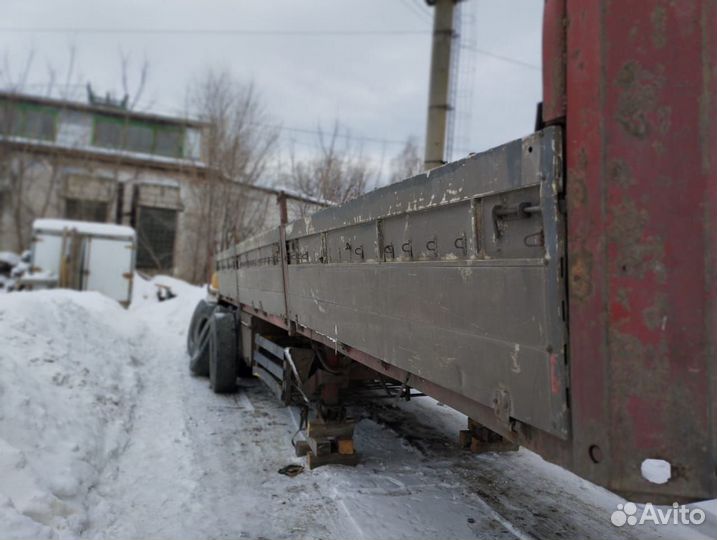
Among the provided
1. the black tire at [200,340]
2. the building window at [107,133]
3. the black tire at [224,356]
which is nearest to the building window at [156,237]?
the building window at [107,133]

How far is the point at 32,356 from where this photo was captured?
5.76 m

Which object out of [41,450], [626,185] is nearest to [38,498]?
[41,450]

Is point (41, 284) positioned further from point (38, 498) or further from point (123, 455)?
point (38, 498)

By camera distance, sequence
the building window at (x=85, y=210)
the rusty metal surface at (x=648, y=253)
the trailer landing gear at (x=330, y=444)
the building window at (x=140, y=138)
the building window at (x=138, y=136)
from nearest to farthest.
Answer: the rusty metal surface at (x=648, y=253)
the trailer landing gear at (x=330, y=444)
the building window at (x=85, y=210)
the building window at (x=138, y=136)
the building window at (x=140, y=138)

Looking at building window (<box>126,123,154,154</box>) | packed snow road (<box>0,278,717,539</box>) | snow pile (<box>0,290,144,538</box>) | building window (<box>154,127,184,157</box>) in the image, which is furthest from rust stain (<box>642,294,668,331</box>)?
building window (<box>126,123,154,154</box>)

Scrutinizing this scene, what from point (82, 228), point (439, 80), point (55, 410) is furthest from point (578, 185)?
point (82, 228)

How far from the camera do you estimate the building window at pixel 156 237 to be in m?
25.1

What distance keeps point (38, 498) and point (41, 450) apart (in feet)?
2.66

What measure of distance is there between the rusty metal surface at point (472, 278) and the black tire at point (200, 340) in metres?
5.38

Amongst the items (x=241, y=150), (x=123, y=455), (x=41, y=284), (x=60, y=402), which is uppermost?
(x=241, y=150)

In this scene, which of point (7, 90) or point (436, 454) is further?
point (7, 90)

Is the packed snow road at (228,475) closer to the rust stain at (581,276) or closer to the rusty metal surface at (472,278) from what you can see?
the rusty metal surface at (472,278)

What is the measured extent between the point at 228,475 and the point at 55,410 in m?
1.88

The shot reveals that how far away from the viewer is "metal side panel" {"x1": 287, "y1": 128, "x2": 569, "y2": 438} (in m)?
1.56
